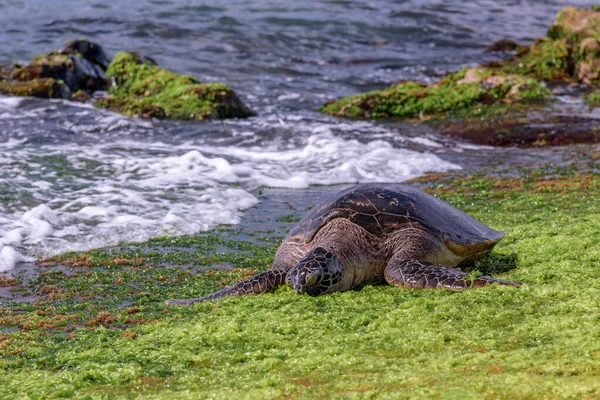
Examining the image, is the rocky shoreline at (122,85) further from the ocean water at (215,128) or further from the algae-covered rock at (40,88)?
the ocean water at (215,128)

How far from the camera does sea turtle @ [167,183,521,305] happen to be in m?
5.60

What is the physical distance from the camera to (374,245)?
20.1ft

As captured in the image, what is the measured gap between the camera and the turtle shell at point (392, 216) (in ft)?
20.3

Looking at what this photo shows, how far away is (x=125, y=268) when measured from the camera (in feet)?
23.3

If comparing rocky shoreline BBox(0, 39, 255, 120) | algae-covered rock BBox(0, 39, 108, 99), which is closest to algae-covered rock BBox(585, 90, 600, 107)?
rocky shoreline BBox(0, 39, 255, 120)

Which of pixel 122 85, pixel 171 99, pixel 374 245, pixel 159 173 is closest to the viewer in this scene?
pixel 374 245

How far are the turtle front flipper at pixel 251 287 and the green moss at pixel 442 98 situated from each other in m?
9.67

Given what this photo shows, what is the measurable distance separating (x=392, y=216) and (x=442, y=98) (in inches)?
375

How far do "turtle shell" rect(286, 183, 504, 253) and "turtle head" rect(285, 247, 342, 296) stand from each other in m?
0.68

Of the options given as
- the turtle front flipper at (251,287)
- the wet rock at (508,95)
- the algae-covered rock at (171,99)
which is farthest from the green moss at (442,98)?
the turtle front flipper at (251,287)

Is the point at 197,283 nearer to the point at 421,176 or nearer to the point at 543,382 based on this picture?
the point at 543,382

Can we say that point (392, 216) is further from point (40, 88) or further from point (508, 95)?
point (40, 88)

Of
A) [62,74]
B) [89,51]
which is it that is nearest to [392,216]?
[62,74]

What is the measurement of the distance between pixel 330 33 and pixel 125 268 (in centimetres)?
2044
